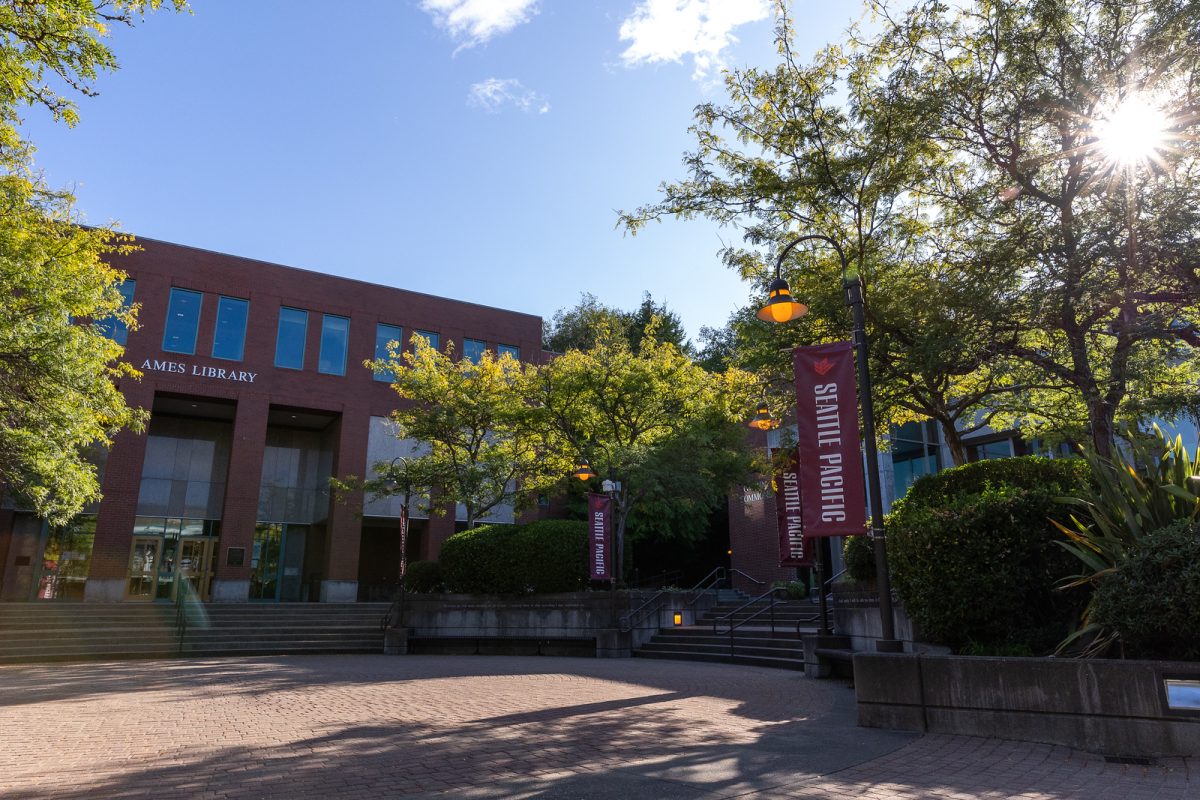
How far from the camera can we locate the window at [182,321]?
2947cm

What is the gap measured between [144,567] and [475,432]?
625 inches

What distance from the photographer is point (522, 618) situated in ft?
64.5

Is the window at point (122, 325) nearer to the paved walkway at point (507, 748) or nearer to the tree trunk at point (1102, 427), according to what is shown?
the paved walkway at point (507, 748)

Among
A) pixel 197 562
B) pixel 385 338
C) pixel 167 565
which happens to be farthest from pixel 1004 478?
pixel 167 565

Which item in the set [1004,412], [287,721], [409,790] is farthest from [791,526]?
[409,790]

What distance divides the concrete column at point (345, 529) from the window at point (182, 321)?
641cm

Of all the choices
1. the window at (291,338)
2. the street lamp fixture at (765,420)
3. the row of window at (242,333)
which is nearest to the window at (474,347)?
the row of window at (242,333)

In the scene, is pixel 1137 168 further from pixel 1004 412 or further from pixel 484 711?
pixel 484 711

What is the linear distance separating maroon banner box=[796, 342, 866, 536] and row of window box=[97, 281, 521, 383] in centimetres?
2057

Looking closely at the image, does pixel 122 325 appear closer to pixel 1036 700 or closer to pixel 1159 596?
pixel 1036 700

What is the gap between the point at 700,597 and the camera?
851 inches

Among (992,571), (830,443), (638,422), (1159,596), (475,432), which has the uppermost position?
(638,422)

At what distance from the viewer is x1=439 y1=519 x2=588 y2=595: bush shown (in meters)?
19.7

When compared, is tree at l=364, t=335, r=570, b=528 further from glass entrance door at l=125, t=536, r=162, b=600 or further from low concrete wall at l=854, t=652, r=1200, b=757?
low concrete wall at l=854, t=652, r=1200, b=757
